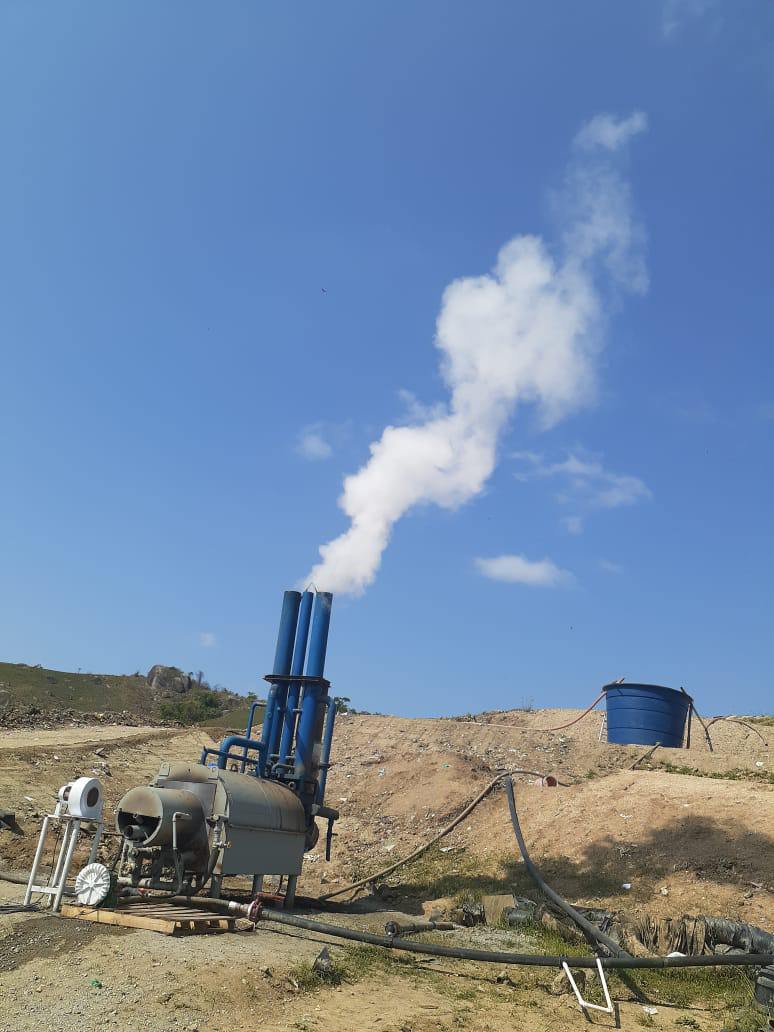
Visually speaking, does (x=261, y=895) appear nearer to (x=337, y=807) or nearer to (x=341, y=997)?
(x=341, y=997)

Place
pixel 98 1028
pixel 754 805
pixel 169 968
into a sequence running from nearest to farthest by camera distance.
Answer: pixel 98 1028 < pixel 169 968 < pixel 754 805

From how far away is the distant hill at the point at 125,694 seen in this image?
124 ft

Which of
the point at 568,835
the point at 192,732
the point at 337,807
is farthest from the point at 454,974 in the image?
the point at 192,732

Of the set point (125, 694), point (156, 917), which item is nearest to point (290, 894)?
point (156, 917)

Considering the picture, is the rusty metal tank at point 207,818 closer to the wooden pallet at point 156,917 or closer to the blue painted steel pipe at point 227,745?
the wooden pallet at point 156,917

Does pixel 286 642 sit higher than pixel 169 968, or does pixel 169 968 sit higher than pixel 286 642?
pixel 286 642

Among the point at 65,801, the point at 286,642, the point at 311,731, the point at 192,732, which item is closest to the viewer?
the point at 65,801

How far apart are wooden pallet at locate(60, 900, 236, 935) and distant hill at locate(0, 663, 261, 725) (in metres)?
26.1

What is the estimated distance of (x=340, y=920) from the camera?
11.0m

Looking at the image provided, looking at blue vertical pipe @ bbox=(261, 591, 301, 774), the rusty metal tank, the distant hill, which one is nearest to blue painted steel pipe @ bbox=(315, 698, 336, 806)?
blue vertical pipe @ bbox=(261, 591, 301, 774)

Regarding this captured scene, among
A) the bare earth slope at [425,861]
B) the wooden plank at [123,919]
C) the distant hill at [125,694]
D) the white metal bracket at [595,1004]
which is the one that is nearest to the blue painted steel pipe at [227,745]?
the bare earth slope at [425,861]

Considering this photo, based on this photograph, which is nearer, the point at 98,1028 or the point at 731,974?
the point at 98,1028

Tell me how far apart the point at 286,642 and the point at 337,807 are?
7.44 metres

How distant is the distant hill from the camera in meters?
37.9
